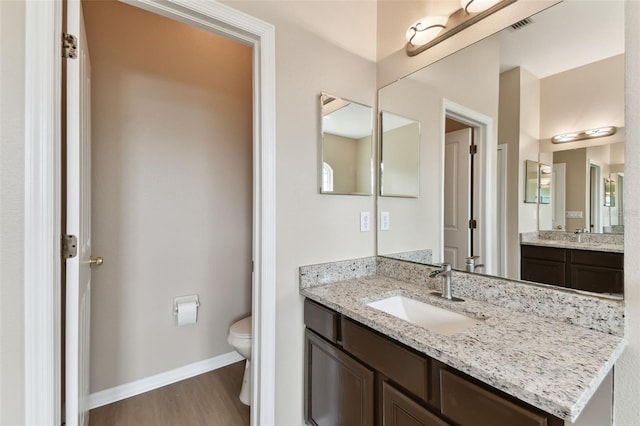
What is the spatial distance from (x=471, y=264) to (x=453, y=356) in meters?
0.67

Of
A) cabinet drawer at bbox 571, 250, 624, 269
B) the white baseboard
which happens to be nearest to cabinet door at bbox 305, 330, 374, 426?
cabinet drawer at bbox 571, 250, 624, 269

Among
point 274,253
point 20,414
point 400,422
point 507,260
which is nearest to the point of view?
point 20,414

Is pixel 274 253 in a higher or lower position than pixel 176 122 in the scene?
lower

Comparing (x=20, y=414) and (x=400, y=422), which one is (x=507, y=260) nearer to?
(x=400, y=422)

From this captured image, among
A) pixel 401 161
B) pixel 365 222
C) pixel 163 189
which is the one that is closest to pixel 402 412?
pixel 365 222

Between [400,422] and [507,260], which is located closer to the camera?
[400,422]

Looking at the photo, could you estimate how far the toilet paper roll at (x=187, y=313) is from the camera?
6.67 ft

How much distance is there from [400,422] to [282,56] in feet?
5.50

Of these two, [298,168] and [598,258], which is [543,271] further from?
[298,168]

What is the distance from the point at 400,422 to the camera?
3.21ft

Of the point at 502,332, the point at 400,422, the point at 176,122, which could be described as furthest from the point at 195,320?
the point at 502,332

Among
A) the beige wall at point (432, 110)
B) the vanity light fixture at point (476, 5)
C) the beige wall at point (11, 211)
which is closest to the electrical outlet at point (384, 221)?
the beige wall at point (432, 110)

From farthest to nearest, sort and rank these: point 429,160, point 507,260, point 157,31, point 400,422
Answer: point 157,31
point 429,160
point 507,260
point 400,422

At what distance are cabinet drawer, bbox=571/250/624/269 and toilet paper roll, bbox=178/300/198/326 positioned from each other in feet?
7.37
